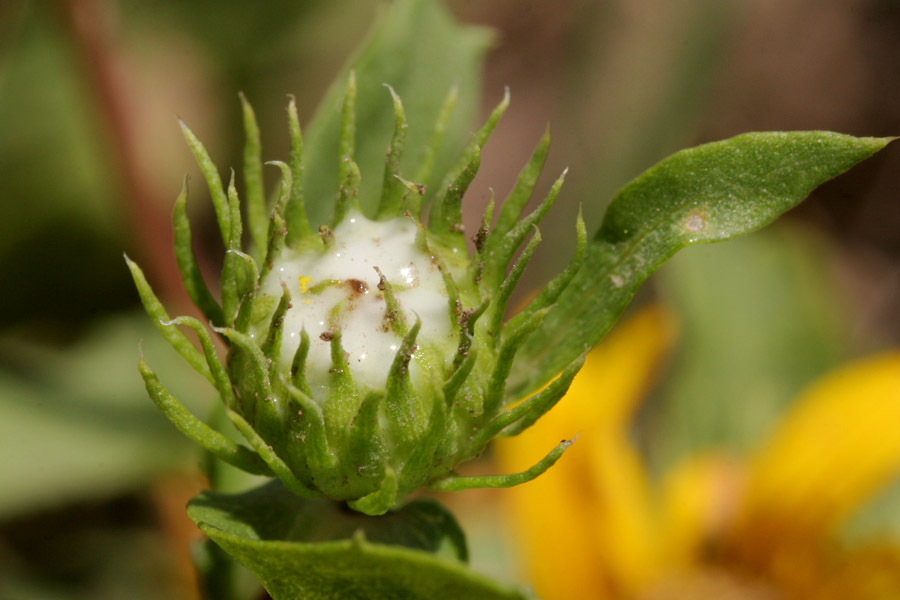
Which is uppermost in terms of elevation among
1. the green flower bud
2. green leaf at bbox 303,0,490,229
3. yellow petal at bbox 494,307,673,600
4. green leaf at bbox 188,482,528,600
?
green leaf at bbox 303,0,490,229

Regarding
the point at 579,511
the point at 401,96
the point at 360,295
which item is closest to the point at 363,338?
the point at 360,295

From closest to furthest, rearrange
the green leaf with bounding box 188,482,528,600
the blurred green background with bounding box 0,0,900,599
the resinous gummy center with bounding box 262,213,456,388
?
the green leaf with bounding box 188,482,528,600 → the resinous gummy center with bounding box 262,213,456,388 → the blurred green background with bounding box 0,0,900,599

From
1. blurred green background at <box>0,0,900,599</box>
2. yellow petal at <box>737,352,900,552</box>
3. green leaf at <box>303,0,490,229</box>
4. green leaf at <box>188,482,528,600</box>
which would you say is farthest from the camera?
blurred green background at <box>0,0,900,599</box>

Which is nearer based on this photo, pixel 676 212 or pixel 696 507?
pixel 676 212

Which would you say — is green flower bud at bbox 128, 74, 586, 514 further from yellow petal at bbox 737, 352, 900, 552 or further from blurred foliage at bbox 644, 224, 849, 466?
blurred foliage at bbox 644, 224, 849, 466

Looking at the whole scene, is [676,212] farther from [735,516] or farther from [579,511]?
[735,516]

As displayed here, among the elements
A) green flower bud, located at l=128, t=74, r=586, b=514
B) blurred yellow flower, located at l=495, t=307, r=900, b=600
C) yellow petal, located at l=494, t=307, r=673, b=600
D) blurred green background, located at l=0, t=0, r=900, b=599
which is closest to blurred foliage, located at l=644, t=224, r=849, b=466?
blurred green background, located at l=0, t=0, r=900, b=599
